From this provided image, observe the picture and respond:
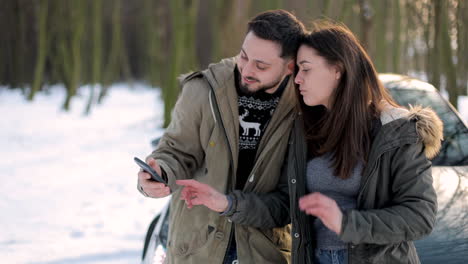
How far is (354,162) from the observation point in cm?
212

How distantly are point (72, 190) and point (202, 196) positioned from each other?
585 cm

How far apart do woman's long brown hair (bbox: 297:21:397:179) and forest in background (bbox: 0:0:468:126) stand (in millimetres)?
432

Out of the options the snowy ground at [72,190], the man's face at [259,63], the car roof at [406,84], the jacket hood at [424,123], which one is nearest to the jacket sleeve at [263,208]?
the man's face at [259,63]

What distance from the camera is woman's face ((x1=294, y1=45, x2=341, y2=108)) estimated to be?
2178 millimetres

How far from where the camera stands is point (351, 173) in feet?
7.02

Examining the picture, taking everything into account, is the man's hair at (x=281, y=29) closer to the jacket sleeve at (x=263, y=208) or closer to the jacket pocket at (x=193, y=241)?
the jacket sleeve at (x=263, y=208)

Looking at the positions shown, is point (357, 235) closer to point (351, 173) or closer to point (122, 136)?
point (351, 173)

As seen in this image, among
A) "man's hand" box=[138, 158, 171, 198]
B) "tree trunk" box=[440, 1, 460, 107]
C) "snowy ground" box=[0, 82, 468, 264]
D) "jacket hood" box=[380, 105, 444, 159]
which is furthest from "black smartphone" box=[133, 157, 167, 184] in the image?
"tree trunk" box=[440, 1, 460, 107]

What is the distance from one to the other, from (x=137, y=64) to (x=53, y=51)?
9.30m

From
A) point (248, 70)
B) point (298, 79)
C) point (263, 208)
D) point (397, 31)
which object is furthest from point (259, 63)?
point (397, 31)

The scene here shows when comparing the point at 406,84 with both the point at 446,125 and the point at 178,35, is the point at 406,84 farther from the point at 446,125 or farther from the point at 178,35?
the point at 178,35

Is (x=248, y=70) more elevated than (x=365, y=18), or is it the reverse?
(x=248, y=70)

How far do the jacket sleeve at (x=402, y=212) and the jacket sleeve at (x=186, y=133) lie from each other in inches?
33.1

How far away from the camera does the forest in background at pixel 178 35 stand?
855 centimetres
